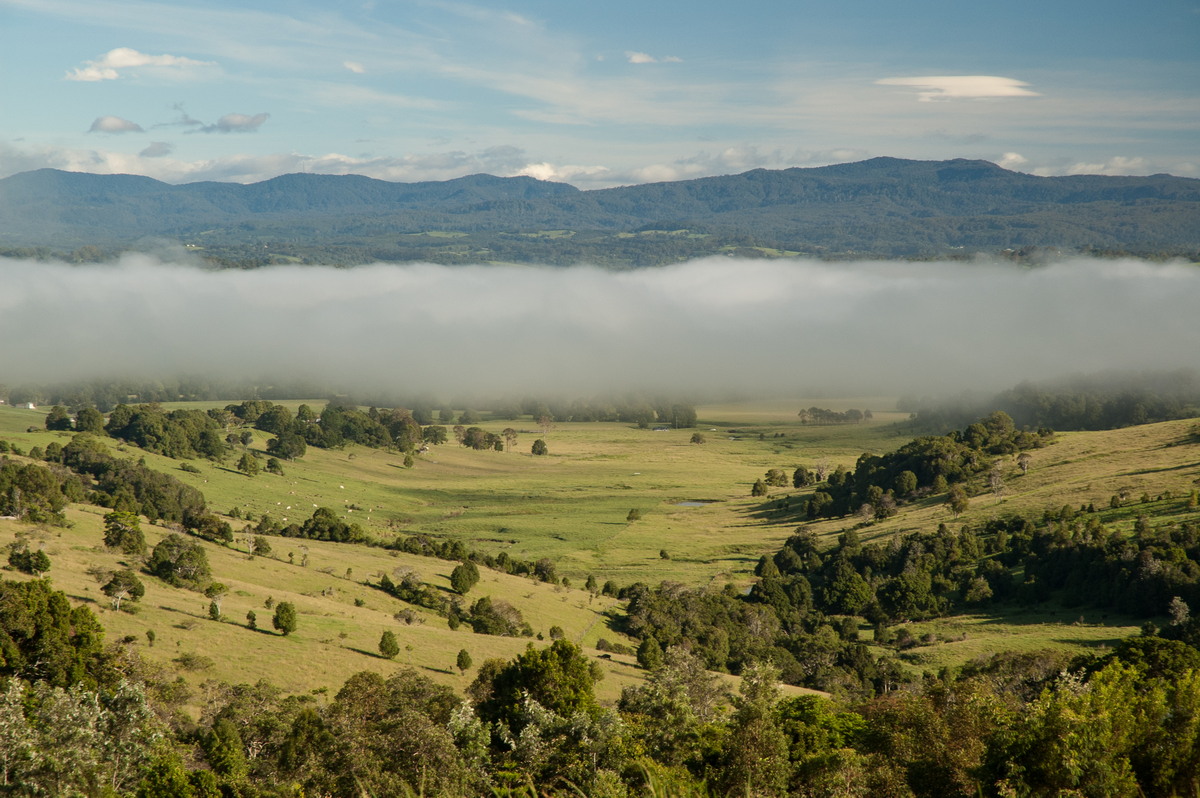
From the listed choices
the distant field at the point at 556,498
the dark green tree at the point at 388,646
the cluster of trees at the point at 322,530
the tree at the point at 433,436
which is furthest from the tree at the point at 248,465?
the dark green tree at the point at 388,646

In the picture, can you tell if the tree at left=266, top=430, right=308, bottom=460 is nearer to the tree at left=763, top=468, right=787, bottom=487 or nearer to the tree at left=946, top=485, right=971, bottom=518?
the tree at left=763, top=468, right=787, bottom=487

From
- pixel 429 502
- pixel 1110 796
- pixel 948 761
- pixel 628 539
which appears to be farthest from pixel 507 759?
pixel 429 502

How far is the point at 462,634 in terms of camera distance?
6875 centimetres

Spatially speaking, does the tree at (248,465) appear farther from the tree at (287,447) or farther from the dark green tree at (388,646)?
the dark green tree at (388,646)

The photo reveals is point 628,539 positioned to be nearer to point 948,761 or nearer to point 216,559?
point 216,559

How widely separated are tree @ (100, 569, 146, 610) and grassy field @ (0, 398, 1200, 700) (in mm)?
745

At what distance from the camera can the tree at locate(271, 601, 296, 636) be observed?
192 feet

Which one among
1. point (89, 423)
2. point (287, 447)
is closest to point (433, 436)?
point (287, 447)

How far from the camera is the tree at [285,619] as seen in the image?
5859cm

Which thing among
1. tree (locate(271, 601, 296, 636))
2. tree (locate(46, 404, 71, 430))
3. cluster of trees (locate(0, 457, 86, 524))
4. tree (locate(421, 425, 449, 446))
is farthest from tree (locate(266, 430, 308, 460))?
tree (locate(271, 601, 296, 636))

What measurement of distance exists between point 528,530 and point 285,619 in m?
67.3

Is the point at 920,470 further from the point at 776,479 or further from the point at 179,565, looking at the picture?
the point at 179,565

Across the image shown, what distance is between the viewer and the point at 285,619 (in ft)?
192

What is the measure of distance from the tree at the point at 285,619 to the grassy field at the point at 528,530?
30.2 inches
